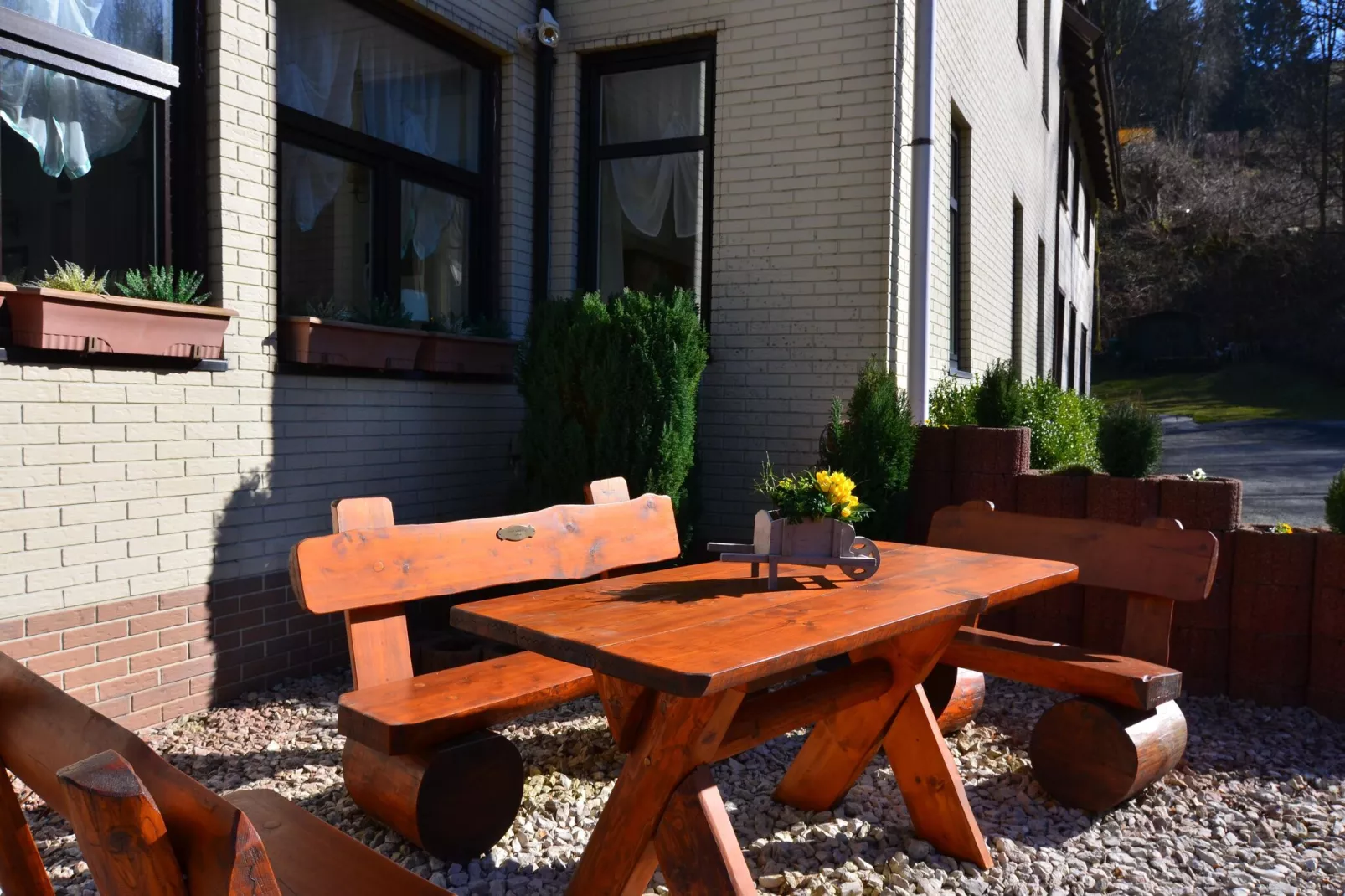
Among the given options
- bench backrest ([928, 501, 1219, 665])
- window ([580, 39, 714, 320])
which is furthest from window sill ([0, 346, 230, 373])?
bench backrest ([928, 501, 1219, 665])

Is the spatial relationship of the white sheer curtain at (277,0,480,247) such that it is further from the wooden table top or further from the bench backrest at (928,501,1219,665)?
the bench backrest at (928,501,1219,665)

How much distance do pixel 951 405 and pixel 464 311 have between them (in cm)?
300

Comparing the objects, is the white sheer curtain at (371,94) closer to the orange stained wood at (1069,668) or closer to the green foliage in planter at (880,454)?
the green foliage in planter at (880,454)

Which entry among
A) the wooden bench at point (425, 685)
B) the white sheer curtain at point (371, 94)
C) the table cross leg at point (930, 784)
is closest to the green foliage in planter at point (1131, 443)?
the table cross leg at point (930, 784)

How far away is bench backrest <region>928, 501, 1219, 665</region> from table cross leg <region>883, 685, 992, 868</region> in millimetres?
1001

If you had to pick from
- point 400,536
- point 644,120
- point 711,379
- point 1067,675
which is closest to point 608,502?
point 400,536

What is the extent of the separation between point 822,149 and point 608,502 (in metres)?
3.05

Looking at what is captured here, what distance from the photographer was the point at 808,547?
9.61 feet

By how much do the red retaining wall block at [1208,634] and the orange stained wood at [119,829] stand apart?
14.8 ft

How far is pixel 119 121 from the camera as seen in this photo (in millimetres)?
4098

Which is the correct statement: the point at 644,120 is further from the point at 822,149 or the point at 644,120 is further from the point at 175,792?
the point at 175,792

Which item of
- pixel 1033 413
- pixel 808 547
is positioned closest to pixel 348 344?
pixel 808 547

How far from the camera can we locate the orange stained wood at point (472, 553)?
2762 mm

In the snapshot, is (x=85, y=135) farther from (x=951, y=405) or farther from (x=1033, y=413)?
(x=1033, y=413)
